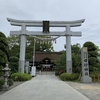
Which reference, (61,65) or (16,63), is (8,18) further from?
(61,65)

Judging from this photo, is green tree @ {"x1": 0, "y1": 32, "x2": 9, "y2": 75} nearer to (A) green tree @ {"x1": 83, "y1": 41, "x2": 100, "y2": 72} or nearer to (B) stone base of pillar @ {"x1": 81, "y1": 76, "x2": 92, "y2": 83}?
(B) stone base of pillar @ {"x1": 81, "y1": 76, "x2": 92, "y2": 83}

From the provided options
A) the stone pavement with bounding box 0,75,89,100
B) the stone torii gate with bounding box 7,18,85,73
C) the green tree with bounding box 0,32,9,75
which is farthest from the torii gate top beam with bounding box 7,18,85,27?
the stone pavement with bounding box 0,75,89,100

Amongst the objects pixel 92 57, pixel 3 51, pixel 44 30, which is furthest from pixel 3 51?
pixel 92 57

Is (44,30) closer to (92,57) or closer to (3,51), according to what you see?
(92,57)

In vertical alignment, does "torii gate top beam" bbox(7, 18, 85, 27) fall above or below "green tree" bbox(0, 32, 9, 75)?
above

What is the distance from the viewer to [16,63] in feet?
84.2

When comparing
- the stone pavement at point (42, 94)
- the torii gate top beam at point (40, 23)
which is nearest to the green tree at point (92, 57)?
the torii gate top beam at point (40, 23)

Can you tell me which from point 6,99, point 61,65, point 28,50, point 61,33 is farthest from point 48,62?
point 6,99

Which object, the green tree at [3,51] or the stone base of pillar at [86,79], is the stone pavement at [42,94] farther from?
the stone base of pillar at [86,79]

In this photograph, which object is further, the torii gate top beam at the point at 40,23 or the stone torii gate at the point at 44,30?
the torii gate top beam at the point at 40,23

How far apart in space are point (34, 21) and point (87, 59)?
9803 mm

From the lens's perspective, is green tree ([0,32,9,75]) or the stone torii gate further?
the stone torii gate

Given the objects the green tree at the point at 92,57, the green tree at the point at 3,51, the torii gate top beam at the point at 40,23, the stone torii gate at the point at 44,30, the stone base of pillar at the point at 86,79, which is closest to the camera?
the green tree at the point at 3,51

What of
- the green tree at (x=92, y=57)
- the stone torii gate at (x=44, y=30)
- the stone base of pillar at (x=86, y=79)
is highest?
the stone torii gate at (x=44, y=30)
